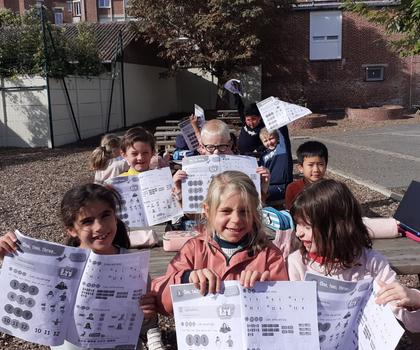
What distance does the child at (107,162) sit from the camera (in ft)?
15.4

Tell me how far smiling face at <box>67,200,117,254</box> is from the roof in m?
18.3

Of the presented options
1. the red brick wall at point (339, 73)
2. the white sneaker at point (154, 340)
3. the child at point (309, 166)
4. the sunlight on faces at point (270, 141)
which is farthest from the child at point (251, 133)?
the red brick wall at point (339, 73)

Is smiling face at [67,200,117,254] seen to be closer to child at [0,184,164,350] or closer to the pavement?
child at [0,184,164,350]

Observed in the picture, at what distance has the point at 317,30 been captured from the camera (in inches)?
1111

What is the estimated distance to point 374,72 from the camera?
1128 inches

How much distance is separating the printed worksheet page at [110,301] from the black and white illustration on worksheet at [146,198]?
4.13 ft

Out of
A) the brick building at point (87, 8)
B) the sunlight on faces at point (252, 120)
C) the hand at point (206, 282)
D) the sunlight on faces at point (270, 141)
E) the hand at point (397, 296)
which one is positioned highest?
the brick building at point (87, 8)

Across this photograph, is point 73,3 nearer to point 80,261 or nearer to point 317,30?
point 317,30

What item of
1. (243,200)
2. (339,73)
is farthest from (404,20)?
(339,73)

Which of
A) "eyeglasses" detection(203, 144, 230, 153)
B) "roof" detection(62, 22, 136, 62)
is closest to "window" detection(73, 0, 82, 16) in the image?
"roof" detection(62, 22, 136, 62)

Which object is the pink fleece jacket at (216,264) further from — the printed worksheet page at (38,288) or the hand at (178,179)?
the hand at (178,179)

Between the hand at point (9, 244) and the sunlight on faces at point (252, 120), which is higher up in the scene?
the sunlight on faces at point (252, 120)

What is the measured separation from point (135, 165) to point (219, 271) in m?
1.92

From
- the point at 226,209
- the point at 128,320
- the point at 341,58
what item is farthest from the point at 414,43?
the point at 341,58
